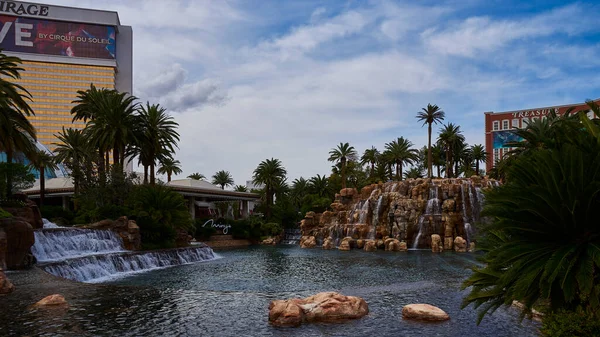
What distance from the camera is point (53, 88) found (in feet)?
492

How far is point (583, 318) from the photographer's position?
8.41 meters

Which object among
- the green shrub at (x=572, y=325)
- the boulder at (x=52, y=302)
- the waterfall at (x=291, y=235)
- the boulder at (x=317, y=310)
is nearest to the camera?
the green shrub at (x=572, y=325)

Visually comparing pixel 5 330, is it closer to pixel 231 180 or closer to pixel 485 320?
Result: pixel 485 320

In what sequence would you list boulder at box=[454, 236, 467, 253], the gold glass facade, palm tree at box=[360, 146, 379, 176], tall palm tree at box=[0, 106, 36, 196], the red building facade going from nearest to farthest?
tall palm tree at box=[0, 106, 36, 196] < boulder at box=[454, 236, 467, 253] < palm tree at box=[360, 146, 379, 176] < the red building facade < the gold glass facade

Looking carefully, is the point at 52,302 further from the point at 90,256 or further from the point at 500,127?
the point at 500,127

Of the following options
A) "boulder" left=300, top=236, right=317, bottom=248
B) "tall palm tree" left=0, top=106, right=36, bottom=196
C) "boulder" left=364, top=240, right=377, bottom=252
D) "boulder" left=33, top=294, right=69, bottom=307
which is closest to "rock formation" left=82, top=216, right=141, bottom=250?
"tall palm tree" left=0, top=106, right=36, bottom=196

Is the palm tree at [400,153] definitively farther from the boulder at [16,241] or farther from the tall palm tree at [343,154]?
the boulder at [16,241]

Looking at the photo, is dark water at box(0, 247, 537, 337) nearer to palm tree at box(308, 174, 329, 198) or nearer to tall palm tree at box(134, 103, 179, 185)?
tall palm tree at box(134, 103, 179, 185)

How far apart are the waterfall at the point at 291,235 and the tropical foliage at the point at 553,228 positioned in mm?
63185

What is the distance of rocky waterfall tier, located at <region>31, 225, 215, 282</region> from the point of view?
25639mm

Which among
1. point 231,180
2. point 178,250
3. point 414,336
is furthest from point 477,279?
point 231,180

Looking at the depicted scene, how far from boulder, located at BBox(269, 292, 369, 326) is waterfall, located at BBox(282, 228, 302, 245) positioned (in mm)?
56789

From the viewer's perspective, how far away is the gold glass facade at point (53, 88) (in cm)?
14825

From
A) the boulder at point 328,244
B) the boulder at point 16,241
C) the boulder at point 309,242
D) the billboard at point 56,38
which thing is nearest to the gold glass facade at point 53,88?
the billboard at point 56,38
